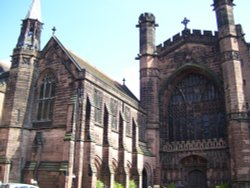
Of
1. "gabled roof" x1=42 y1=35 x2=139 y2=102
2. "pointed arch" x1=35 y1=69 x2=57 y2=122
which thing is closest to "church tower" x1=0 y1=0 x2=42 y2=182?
"pointed arch" x1=35 y1=69 x2=57 y2=122

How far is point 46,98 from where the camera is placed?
22391 millimetres

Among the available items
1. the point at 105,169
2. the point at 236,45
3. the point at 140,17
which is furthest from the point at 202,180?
the point at 140,17

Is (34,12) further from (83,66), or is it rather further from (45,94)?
(45,94)

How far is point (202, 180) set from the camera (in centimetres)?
2712

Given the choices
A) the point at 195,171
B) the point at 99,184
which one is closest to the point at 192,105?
the point at 195,171

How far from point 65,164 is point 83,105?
4105 mm

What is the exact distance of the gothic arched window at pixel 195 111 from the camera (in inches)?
1115

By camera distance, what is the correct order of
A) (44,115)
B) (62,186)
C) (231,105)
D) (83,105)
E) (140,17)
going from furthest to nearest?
(140,17) → (231,105) → (44,115) → (83,105) → (62,186)

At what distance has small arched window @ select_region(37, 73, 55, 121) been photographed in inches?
861

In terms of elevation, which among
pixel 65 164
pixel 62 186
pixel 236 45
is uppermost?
pixel 236 45

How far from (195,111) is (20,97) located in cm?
1690

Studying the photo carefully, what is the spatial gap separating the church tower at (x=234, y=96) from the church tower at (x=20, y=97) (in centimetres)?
1674

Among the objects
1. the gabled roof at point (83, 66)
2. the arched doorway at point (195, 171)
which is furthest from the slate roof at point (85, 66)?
the arched doorway at point (195, 171)

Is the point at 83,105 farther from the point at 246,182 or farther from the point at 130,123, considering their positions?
the point at 246,182
